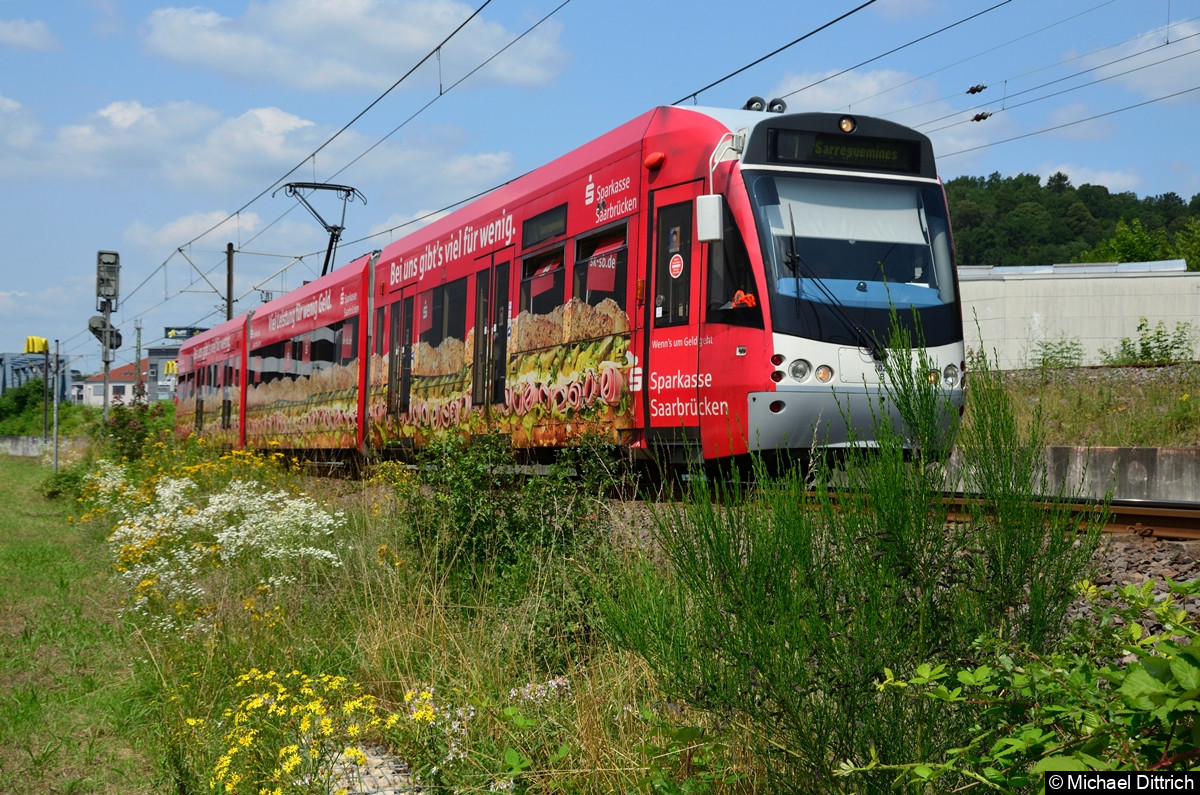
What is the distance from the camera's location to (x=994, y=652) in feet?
10.9

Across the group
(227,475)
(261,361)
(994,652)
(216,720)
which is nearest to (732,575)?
(994,652)

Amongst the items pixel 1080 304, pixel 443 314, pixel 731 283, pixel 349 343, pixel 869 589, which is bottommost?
pixel 869 589

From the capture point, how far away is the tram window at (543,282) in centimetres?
1118

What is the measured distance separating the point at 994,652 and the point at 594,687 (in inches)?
72.1

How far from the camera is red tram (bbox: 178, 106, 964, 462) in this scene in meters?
8.73

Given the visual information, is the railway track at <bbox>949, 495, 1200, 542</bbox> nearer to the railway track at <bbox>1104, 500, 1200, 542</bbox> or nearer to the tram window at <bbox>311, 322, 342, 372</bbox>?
the railway track at <bbox>1104, 500, 1200, 542</bbox>

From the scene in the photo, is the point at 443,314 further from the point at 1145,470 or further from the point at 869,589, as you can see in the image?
the point at 869,589

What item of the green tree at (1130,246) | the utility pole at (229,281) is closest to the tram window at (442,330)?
the utility pole at (229,281)

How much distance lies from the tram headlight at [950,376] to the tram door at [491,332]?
4848mm

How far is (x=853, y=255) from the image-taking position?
9.06 metres

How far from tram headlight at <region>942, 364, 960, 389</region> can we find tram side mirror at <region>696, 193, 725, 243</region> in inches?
83.9

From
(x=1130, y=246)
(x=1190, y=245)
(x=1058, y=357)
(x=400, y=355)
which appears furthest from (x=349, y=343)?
(x=1190, y=245)

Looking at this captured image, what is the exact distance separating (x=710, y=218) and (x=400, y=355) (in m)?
8.13

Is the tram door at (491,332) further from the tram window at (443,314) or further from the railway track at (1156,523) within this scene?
the railway track at (1156,523)
